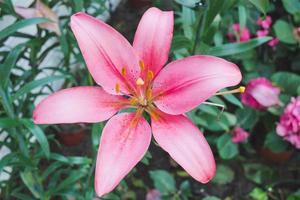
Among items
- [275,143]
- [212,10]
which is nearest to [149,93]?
[212,10]

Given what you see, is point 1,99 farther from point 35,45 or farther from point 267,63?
point 267,63

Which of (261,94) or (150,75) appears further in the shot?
(261,94)

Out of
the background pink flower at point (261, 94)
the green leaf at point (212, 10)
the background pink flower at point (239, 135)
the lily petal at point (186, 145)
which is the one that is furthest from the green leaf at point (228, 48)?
the background pink flower at point (239, 135)

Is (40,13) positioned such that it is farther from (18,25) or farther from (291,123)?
(291,123)

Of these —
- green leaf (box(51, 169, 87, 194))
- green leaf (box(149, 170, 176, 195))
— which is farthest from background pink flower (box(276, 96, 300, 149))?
green leaf (box(51, 169, 87, 194))

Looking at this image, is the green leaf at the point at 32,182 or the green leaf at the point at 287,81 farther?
the green leaf at the point at 287,81

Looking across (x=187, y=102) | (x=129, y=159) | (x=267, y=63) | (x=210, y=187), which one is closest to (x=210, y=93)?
(x=187, y=102)

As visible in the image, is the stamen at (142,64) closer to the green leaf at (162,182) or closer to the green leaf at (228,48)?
the green leaf at (228,48)
